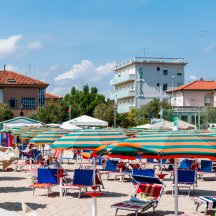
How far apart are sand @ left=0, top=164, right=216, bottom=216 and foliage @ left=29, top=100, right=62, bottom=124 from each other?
5355cm

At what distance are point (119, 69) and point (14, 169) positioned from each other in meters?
79.8

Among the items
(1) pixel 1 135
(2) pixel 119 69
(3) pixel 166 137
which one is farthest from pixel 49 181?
(2) pixel 119 69

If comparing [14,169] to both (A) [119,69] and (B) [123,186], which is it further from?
(A) [119,69]

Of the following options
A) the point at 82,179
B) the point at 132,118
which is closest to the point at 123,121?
the point at 132,118

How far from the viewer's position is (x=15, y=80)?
86188 millimetres

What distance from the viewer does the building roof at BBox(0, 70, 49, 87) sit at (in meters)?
85.1

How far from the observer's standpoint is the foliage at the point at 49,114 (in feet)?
240

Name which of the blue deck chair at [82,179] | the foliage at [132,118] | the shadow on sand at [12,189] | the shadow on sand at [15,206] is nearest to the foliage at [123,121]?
the foliage at [132,118]

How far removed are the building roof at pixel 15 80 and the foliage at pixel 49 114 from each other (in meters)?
11.1

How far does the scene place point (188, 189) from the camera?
16.2m

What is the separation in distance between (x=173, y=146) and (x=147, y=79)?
276 feet

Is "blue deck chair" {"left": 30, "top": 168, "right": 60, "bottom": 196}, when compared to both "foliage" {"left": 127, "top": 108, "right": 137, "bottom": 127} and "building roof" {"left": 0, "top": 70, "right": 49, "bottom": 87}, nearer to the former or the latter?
"foliage" {"left": 127, "top": 108, "right": 137, "bottom": 127}

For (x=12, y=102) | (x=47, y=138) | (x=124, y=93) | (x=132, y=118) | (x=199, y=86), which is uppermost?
(x=199, y=86)

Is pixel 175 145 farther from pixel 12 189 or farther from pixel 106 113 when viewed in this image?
pixel 106 113
